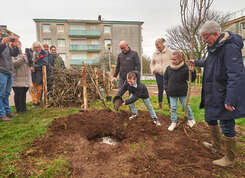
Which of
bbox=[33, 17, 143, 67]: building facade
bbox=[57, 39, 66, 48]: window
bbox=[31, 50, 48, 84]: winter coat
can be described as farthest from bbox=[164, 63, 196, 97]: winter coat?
bbox=[57, 39, 66, 48]: window

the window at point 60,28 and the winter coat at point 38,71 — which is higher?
the window at point 60,28

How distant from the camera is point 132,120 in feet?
13.0

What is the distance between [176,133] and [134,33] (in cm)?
3178

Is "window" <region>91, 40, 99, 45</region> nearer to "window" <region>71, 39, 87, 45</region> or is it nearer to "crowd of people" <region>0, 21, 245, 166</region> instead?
"window" <region>71, 39, 87, 45</region>

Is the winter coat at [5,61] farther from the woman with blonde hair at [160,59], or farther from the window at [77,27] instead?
the window at [77,27]

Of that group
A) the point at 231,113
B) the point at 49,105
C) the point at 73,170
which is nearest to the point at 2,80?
the point at 49,105

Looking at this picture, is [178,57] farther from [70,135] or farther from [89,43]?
[89,43]

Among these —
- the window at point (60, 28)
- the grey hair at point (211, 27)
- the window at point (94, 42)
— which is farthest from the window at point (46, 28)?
the grey hair at point (211, 27)

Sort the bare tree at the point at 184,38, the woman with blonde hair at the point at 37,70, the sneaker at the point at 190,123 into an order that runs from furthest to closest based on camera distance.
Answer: the bare tree at the point at 184,38 → the woman with blonde hair at the point at 37,70 → the sneaker at the point at 190,123

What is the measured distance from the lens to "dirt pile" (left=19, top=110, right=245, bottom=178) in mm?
2047

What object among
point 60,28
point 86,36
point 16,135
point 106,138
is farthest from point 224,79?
point 60,28

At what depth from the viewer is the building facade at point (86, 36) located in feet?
98.4

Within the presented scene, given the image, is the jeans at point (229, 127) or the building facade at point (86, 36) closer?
the jeans at point (229, 127)

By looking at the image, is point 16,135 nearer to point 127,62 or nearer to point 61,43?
point 127,62
